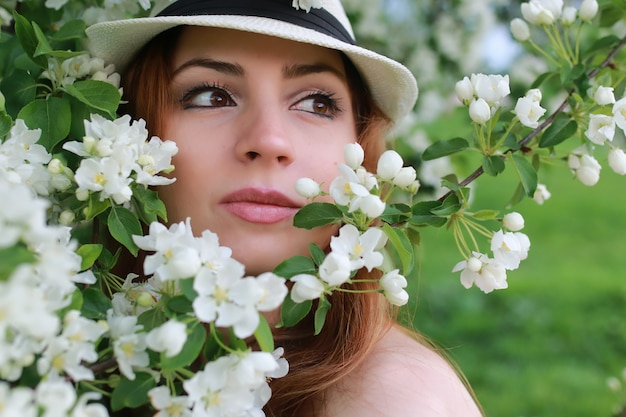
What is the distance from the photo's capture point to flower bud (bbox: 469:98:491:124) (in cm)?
144

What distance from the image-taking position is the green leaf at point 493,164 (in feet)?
4.95

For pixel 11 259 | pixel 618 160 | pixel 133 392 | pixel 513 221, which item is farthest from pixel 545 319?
pixel 11 259

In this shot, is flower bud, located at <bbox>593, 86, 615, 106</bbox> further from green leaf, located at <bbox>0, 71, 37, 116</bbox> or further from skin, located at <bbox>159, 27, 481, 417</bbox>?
green leaf, located at <bbox>0, 71, 37, 116</bbox>

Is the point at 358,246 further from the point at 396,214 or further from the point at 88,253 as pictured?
the point at 88,253

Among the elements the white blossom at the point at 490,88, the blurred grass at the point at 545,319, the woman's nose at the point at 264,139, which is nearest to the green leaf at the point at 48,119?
the woman's nose at the point at 264,139

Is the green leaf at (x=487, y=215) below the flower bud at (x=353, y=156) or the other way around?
below

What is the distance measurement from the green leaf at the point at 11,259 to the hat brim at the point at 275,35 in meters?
0.79

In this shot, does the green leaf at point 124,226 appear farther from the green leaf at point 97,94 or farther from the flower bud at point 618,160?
the flower bud at point 618,160

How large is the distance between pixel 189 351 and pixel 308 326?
720mm

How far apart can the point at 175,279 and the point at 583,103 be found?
96 cm

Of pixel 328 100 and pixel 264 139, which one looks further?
pixel 328 100

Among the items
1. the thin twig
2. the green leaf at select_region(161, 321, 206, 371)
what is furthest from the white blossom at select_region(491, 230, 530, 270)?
the green leaf at select_region(161, 321, 206, 371)

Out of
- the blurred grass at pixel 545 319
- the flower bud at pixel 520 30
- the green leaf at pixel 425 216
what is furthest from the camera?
the blurred grass at pixel 545 319

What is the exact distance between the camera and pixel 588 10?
1727 mm
